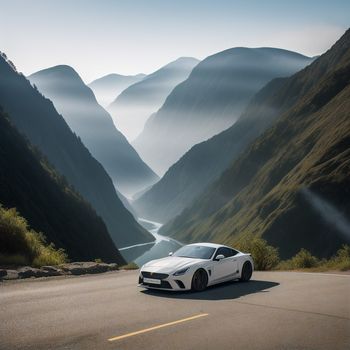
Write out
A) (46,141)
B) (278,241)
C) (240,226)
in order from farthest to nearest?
(46,141) → (240,226) → (278,241)

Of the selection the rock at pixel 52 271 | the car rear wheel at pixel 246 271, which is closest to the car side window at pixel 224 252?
the car rear wheel at pixel 246 271

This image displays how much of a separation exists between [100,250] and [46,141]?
293 ft

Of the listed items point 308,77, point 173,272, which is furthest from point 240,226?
point 173,272

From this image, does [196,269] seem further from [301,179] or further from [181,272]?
[301,179]

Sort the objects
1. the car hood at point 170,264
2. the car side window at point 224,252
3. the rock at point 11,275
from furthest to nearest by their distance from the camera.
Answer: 1. the car side window at point 224,252
2. the rock at point 11,275
3. the car hood at point 170,264

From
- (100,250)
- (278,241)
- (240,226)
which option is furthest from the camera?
(240,226)

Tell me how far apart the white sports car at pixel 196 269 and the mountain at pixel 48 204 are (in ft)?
190

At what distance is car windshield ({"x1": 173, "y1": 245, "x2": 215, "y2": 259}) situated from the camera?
52.7 feet

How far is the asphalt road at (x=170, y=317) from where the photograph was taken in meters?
9.05

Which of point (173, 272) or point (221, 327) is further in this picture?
point (173, 272)

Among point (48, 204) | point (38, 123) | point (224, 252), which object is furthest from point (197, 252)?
point (38, 123)

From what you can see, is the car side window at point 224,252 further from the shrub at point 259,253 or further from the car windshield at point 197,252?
the shrub at point 259,253

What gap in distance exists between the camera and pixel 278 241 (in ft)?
322

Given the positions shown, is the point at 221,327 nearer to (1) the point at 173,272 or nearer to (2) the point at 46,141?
(1) the point at 173,272
